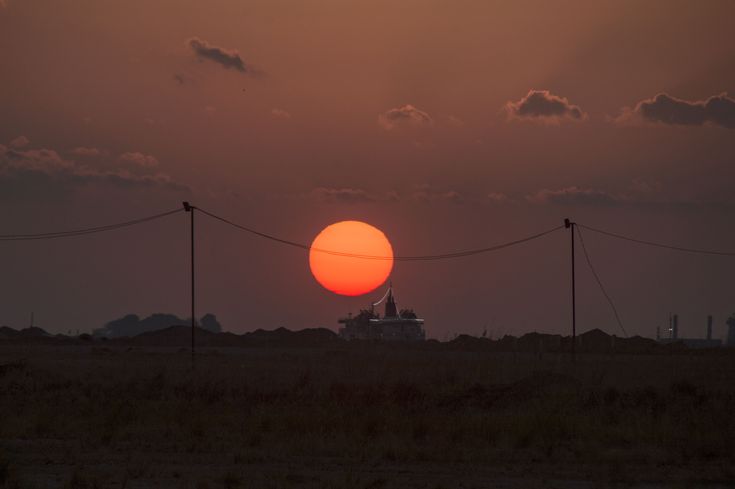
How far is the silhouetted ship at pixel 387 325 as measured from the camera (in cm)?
16588

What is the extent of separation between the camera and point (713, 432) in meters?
23.5

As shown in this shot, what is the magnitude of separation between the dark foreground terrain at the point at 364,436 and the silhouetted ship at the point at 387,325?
124338mm

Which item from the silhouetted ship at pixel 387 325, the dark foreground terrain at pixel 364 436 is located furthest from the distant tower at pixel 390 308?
the dark foreground terrain at pixel 364 436

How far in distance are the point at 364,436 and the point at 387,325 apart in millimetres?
145405

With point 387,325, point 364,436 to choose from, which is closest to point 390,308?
point 387,325

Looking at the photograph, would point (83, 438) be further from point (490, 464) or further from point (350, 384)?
point (350, 384)

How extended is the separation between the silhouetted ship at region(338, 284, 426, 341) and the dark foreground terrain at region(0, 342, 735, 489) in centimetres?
12434

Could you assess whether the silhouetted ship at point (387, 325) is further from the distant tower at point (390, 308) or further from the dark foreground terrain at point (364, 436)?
the dark foreground terrain at point (364, 436)

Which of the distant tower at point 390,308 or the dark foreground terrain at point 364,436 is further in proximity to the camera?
the distant tower at point 390,308

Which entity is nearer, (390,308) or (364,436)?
(364,436)

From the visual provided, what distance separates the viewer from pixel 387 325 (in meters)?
168

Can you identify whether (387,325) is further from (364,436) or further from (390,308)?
(364,436)

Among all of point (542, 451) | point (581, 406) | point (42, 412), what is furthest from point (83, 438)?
point (581, 406)

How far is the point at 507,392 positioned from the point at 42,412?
15.4 m
